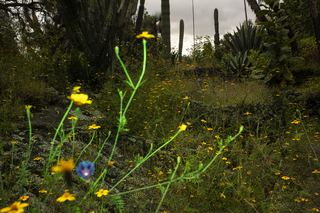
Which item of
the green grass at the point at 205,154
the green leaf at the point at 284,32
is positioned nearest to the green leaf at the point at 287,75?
the green grass at the point at 205,154

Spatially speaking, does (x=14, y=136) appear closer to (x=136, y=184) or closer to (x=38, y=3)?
(x=136, y=184)

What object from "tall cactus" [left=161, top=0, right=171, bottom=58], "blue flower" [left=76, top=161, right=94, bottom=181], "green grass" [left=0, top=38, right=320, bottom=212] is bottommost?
"green grass" [left=0, top=38, right=320, bottom=212]

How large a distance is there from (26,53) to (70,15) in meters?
1.63

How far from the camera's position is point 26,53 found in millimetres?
5355

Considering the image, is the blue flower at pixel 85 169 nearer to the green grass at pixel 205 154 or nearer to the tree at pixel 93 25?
the green grass at pixel 205 154

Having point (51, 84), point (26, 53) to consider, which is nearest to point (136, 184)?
point (51, 84)

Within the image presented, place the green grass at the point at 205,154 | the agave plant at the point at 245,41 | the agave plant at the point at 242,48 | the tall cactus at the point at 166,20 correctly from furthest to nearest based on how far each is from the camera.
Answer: the tall cactus at the point at 166,20, the agave plant at the point at 245,41, the agave plant at the point at 242,48, the green grass at the point at 205,154

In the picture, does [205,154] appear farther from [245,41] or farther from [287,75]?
[245,41]

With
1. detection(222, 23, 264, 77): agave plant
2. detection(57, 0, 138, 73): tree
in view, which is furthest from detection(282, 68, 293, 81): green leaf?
detection(57, 0, 138, 73): tree

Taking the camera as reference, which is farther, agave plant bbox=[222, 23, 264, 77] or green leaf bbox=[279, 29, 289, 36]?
agave plant bbox=[222, 23, 264, 77]

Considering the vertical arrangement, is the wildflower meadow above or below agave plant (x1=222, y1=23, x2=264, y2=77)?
below

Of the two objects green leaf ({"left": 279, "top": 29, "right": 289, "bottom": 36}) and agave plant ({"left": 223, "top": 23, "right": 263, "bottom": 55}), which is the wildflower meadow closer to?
green leaf ({"left": 279, "top": 29, "right": 289, "bottom": 36})

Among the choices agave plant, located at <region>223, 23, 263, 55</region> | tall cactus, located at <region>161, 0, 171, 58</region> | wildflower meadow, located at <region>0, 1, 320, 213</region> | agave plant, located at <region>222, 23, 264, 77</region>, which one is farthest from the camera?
tall cactus, located at <region>161, 0, 171, 58</region>

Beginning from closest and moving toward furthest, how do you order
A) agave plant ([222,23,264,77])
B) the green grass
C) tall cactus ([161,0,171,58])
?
the green grass → agave plant ([222,23,264,77]) → tall cactus ([161,0,171,58])
